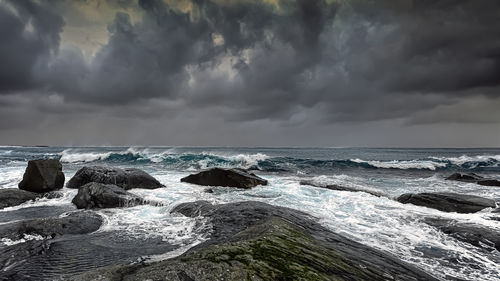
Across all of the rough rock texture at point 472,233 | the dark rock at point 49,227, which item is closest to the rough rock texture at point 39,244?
the dark rock at point 49,227

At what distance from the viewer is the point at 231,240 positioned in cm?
454

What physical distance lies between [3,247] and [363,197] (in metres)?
13.9

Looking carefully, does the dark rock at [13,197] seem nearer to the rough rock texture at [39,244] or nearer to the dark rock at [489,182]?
the rough rock texture at [39,244]

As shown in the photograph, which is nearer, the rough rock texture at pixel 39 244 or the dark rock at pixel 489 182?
the rough rock texture at pixel 39 244

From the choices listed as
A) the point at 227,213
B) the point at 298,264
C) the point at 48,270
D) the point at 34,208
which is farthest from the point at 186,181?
the point at 298,264

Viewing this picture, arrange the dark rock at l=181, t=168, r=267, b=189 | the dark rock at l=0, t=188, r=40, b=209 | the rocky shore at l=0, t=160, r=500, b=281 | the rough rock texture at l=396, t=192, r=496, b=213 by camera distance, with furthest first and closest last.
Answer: the dark rock at l=181, t=168, r=267, b=189
the dark rock at l=0, t=188, r=40, b=209
the rough rock texture at l=396, t=192, r=496, b=213
the rocky shore at l=0, t=160, r=500, b=281

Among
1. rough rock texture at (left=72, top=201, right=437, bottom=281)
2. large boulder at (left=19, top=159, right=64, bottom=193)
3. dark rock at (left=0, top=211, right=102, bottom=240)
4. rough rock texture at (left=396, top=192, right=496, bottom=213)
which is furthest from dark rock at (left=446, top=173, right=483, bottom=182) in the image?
large boulder at (left=19, top=159, right=64, bottom=193)

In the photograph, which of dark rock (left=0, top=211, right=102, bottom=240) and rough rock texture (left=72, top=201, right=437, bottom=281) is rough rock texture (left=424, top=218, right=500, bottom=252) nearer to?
rough rock texture (left=72, top=201, right=437, bottom=281)

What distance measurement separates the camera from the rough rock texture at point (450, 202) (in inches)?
405

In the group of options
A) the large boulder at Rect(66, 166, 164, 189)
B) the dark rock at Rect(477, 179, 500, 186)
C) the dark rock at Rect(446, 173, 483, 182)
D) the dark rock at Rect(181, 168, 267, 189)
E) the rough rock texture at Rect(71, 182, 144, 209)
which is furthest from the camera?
the dark rock at Rect(446, 173, 483, 182)

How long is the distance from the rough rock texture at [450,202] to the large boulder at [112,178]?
14.5 m

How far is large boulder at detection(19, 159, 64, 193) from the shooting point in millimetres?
12984

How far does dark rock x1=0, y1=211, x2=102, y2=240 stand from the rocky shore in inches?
0.8

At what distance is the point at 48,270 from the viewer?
468cm
